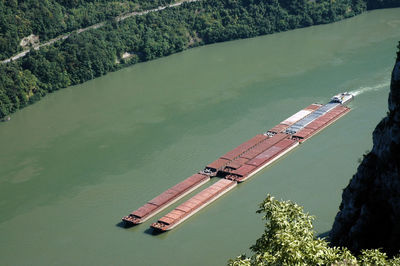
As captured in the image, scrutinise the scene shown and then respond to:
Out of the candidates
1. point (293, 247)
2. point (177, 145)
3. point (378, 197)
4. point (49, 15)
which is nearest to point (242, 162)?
point (177, 145)

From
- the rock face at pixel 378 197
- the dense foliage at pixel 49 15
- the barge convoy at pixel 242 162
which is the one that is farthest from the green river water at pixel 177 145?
the dense foliage at pixel 49 15

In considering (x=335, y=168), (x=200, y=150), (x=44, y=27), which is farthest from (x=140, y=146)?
(x=44, y=27)

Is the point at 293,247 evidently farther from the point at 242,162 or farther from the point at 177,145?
the point at 177,145

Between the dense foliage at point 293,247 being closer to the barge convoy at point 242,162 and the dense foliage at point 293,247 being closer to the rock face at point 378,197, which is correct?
the rock face at point 378,197

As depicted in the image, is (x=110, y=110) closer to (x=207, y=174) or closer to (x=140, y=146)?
(x=140, y=146)

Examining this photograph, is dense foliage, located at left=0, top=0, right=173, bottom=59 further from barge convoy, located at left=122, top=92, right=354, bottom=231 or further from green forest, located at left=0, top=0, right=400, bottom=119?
barge convoy, located at left=122, top=92, right=354, bottom=231

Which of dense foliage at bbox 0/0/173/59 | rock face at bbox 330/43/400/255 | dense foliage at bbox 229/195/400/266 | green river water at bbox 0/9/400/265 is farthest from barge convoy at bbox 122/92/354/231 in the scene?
dense foliage at bbox 0/0/173/59
